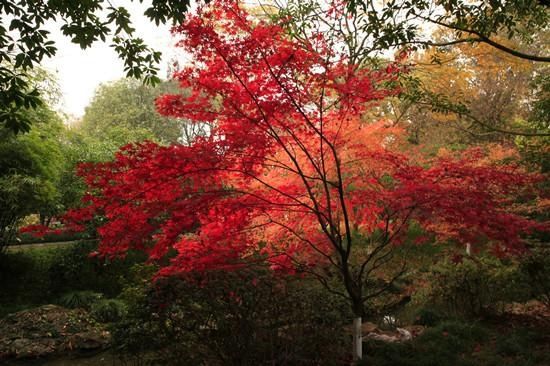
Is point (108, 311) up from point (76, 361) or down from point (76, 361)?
up

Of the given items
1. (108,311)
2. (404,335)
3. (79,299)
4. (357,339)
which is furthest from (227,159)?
(79,299)

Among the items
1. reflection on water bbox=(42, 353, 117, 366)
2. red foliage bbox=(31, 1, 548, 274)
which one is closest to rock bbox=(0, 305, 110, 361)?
reflection on water bbox=(42, 353, 117, 366)

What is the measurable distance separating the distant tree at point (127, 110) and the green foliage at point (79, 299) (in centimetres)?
1259

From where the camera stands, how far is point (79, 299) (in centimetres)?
1090

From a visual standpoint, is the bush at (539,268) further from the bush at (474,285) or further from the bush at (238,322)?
the bush at (238,322)

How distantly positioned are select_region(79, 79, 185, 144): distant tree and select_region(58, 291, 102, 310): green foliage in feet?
41.3

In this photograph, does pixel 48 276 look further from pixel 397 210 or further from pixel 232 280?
pixel 397 210

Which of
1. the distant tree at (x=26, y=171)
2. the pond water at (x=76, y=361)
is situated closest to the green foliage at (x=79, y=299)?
the distant tree at (x=26, y=171)

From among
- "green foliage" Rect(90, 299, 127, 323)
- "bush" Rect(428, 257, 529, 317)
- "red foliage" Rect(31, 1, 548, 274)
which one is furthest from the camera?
"green foliage" Rect(90, 299, 127, 323)

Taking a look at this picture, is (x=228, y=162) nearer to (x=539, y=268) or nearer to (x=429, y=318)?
(x=429, y=318)

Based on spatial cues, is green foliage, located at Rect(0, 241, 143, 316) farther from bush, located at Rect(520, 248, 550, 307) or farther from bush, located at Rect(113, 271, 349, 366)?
bush, located at Rect(520, 248, 550, 307)

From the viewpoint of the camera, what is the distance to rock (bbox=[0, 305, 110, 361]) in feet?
25.4

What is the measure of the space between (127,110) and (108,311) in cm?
1565

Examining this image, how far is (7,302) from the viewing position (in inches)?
444
